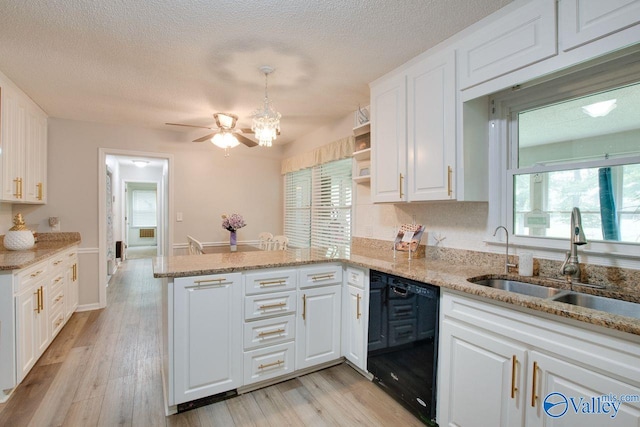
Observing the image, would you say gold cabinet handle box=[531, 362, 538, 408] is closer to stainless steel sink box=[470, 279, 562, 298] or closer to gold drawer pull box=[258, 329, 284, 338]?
stainless steel sink box=[470, 279, 562, 298]

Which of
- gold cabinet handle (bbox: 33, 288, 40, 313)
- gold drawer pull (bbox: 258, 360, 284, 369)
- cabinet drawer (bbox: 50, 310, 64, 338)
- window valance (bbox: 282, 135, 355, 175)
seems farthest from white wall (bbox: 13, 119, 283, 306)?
gold drawer pull (bbox: 258, 360, 284, 369)

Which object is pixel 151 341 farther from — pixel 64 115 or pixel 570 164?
pixel 570 164

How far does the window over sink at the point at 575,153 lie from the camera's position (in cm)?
153

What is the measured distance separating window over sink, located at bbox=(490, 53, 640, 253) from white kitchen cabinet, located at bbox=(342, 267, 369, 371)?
42.6 inches

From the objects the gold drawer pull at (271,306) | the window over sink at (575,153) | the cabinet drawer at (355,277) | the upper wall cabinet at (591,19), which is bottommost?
the gold drawer pull at (271,306)

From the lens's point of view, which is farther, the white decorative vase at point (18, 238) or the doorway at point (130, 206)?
the doorway at point (130, 206)

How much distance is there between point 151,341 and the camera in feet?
9.43

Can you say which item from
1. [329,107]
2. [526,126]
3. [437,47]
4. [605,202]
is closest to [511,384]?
[605,202]

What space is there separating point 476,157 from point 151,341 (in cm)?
319

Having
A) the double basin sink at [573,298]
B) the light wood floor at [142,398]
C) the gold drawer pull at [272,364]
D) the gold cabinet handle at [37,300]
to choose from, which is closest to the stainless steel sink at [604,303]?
the double basin sink at [573,298]

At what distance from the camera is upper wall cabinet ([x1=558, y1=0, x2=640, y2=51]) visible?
4.13ft

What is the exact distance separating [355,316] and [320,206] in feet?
6.81

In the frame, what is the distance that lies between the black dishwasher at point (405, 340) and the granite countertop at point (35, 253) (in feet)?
7.88

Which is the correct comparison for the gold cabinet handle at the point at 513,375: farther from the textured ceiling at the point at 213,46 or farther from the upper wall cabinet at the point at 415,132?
the textured ceiling at the point at 213,46
